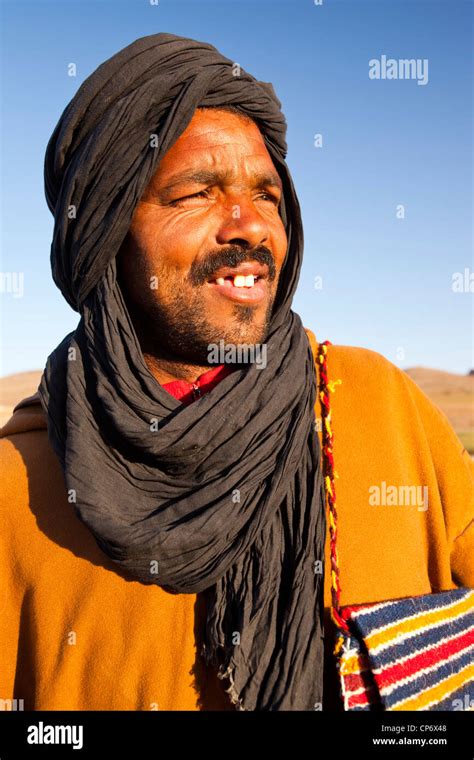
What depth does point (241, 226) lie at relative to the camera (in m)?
2.58

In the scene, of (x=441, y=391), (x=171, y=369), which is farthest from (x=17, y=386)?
(x=171, y=369)

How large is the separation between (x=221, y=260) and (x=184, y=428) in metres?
0.55

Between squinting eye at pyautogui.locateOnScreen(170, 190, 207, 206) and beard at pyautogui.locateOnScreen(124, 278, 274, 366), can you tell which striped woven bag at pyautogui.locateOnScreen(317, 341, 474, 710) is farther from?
squinting eye at pyautogui.locateOnScreen(170, 190, 207, 206)

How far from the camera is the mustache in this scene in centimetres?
258

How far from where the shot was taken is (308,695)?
7.45 feet

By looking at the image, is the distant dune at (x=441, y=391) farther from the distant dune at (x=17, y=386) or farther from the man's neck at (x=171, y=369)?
the man's neck at (x=171, y=369)

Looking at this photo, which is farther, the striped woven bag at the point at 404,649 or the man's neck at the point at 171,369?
the man's neck at the point at 171,369

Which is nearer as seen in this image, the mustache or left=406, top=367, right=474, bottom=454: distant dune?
the mustache

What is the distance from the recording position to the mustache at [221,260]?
8.45 ft

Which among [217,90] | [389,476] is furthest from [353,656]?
[217,90]

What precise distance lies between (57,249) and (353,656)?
66.4 inches

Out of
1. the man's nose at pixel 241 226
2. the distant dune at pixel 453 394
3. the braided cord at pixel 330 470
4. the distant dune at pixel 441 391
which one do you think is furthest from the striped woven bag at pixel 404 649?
the distant dune at pixel 441 391

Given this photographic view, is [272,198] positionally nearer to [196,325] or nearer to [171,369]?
[196,325]

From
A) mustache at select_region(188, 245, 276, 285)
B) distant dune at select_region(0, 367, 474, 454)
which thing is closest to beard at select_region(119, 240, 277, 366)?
mustache at select_region(188, 245, 276, 285)
